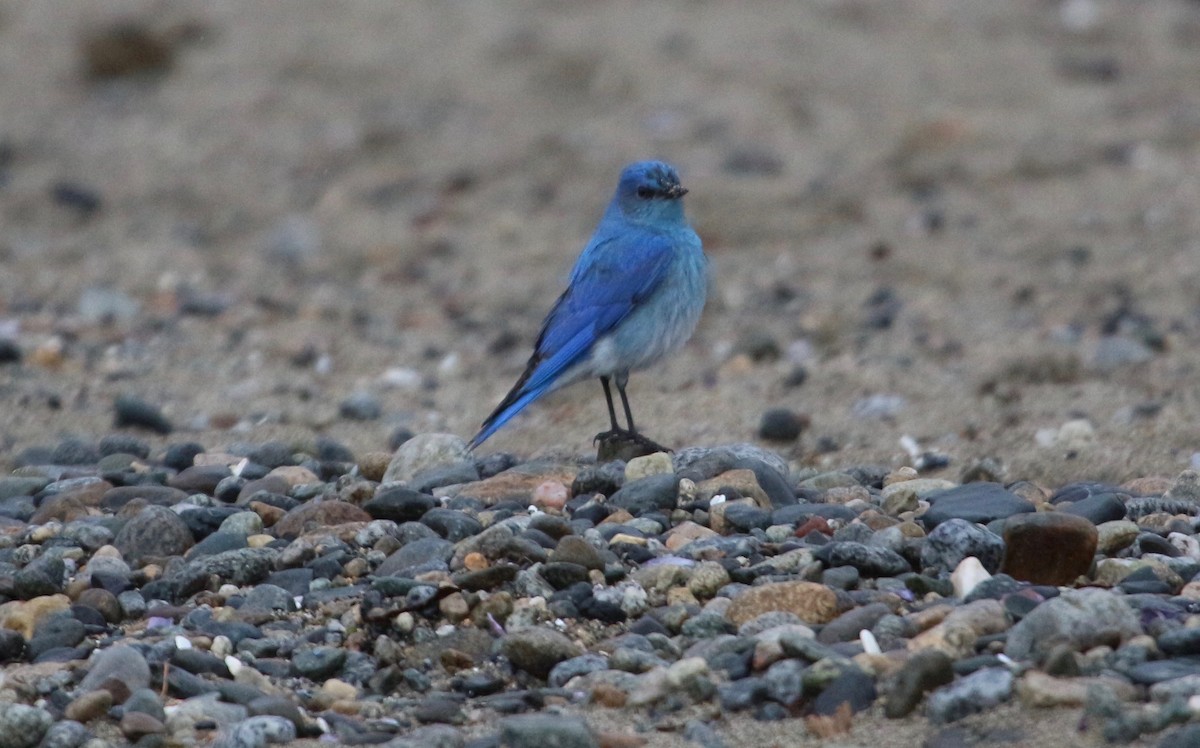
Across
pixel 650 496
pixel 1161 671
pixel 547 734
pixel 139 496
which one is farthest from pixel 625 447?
pixel 1161 671

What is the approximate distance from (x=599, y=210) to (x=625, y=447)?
4.74 meters

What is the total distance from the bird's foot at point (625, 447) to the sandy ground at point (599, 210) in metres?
0.73

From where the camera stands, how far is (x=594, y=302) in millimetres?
6113

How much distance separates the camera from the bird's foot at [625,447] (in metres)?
5.89

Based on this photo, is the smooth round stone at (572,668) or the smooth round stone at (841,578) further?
the smooth round stone at (841,578)

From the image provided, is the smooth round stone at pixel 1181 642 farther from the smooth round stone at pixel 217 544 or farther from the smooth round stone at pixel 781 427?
the smooth round stone at pixel 781 427

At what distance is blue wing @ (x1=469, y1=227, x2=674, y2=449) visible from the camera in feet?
19.7

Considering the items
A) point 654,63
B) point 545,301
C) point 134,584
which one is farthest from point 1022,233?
point 134,584

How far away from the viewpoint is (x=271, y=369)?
841cm

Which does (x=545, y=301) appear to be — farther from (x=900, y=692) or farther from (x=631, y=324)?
(x=900, y=692)

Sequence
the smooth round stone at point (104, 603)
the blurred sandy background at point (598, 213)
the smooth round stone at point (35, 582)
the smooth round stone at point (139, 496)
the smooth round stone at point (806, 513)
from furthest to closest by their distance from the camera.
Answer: the blurred sandy background at point (598, 213)
the smooth round stone at point (139, 496)
the smooth round stone at point (806, 513)
the smooth round stone at point (35, 582)
the smooth round stone at point (104, 603)

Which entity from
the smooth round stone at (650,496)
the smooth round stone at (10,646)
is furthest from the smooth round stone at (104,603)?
the smooth round stone at (650,496)

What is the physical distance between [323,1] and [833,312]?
6510 millimetres

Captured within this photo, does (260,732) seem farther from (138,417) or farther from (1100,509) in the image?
(138,417)
